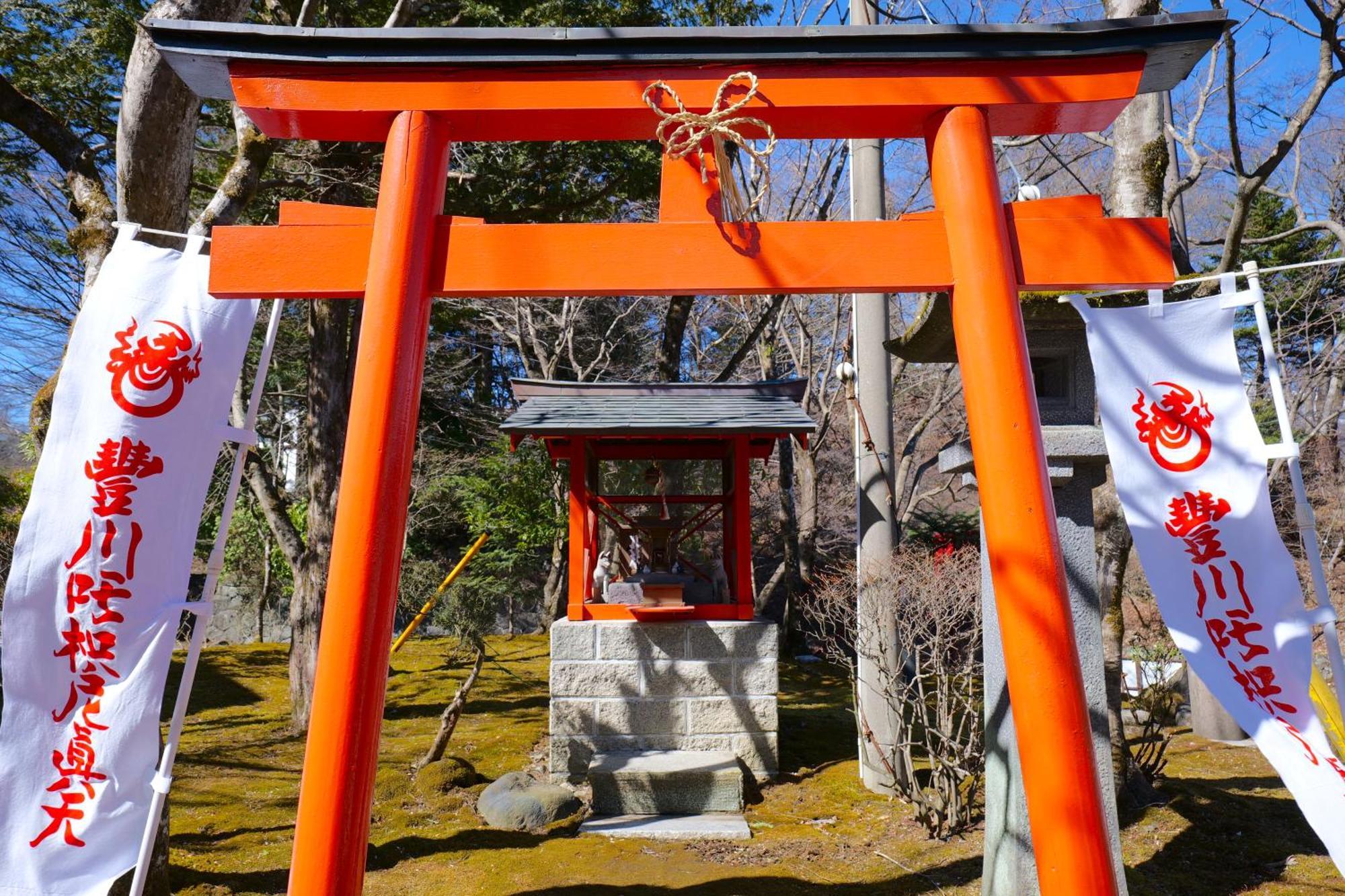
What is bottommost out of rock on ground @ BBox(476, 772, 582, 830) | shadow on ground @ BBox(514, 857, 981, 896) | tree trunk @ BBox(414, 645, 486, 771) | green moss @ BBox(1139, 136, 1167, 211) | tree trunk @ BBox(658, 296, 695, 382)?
shadow on ground @ BBox(514, 857, 981, 896)

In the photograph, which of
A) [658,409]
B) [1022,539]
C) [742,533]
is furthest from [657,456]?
[1022,539]

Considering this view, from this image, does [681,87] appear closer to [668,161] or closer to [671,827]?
[668,161]

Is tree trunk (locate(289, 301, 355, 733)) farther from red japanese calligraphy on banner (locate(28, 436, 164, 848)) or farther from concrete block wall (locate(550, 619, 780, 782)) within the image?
red japanese calligraphy on banner (locate(28, 436, 164, 848))

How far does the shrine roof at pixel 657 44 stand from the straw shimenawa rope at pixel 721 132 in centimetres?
12

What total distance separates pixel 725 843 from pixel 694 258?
4.06m

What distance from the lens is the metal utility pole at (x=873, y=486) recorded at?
6066 millimetres

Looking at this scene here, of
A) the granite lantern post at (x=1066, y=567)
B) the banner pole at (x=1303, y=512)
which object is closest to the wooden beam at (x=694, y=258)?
the banner pole at (x=1303, y=512)

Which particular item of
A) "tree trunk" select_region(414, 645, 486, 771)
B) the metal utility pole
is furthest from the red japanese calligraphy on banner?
the metal utility pole

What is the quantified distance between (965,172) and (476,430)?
1326 cm

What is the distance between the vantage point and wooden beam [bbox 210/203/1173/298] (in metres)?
2.59

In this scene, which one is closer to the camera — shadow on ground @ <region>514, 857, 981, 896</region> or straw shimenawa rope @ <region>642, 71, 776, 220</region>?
straw shimenawa rope @ <region>642, 71, 776, 220</region>

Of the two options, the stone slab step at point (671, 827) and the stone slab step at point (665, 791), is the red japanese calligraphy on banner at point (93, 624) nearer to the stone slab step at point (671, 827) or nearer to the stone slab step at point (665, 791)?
the stone slab step at point (671, 827)

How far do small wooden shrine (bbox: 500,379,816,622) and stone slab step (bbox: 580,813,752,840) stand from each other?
1528 mm

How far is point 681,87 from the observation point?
104 inches
